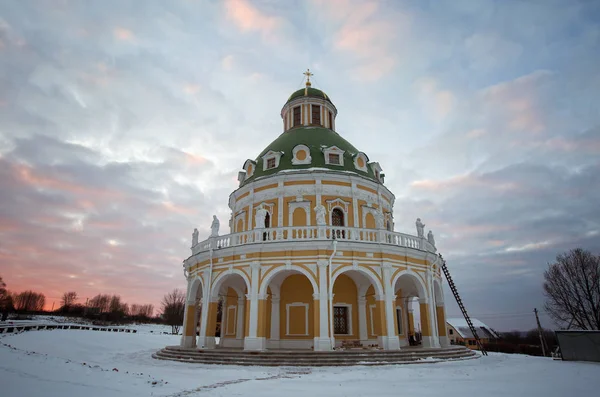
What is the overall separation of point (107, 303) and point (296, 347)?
12618 cm

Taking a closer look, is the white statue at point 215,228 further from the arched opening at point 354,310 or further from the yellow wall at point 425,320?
the yellow wall at point 425,320

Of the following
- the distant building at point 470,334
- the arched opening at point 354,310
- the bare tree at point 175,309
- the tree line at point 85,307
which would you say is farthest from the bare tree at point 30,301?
the arched opening at point 354,310

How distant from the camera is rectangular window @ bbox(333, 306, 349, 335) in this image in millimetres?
21016

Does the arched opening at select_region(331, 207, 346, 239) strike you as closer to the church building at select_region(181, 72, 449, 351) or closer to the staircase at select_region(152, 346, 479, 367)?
the church building at select_region(181, 72, 449, 351)

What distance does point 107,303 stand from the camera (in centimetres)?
12556

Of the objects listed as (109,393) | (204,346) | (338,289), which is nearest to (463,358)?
(338,289)


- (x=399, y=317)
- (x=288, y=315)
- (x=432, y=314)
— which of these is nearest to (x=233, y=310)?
(x=288, y=315)

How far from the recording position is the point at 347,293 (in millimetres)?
21609

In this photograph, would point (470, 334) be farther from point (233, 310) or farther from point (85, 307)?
point (85, 307)

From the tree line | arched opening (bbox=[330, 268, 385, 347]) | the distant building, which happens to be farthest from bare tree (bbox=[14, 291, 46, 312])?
arched opening (bbox=[330, 268, 385, 347])

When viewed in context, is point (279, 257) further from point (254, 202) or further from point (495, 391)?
point (495, 391)

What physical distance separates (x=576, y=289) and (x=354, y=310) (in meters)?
25.2

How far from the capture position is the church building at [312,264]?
18672 mm


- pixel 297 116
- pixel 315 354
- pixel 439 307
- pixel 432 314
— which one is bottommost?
pixel 315 354
